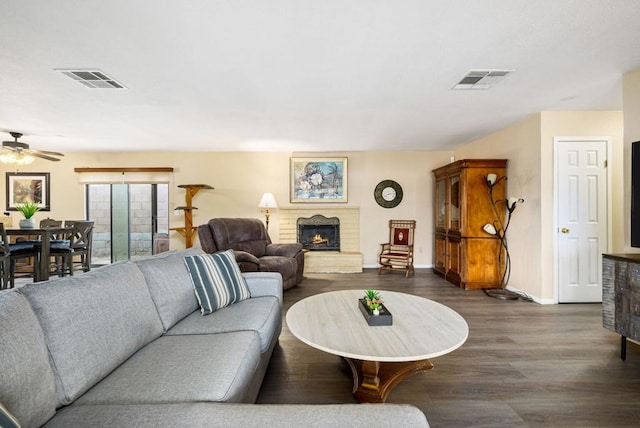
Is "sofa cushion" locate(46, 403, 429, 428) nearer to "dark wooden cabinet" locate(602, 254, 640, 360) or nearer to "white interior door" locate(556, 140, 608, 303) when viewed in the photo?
"dark wooden cabinet" locate(602, 254, 640, 360)

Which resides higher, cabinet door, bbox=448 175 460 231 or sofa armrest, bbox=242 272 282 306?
cabinet door, bbox=448 175 460 231

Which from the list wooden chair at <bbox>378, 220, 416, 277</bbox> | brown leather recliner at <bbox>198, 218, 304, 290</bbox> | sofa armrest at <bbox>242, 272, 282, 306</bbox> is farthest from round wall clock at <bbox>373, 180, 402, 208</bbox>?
sofa armrest at <bbox>242, 272, 282, 306</bbox>

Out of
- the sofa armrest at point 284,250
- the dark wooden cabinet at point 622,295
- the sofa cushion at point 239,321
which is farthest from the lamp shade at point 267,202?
the dark wooden cabinet at point 622,295

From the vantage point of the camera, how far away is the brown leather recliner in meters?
3.85

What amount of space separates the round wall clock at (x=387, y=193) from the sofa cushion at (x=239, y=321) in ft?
14.1

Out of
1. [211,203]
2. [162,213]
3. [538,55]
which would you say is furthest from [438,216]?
[162,213]

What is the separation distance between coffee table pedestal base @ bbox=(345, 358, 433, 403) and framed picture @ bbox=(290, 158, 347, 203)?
435 cm

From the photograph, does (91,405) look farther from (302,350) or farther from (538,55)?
(538,55)

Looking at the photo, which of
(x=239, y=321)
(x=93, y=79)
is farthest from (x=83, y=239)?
(x=239, y=321)

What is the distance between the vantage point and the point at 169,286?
6.14 ft

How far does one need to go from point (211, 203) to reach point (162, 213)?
1.05 m

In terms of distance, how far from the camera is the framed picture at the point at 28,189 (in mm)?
5977

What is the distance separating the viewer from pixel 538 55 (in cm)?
234

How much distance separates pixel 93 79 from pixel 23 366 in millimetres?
2773
